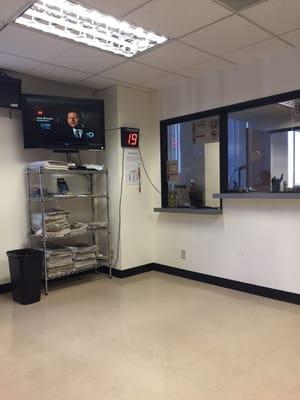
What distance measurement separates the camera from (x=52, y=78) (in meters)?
4.25

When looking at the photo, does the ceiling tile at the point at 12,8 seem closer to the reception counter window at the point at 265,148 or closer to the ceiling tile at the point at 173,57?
the ceiling tile at the point at 173,57

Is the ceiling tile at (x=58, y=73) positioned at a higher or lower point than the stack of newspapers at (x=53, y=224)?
higher

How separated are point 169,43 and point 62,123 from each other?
1.72 m

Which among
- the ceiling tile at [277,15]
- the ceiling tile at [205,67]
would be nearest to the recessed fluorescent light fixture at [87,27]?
the ceiling tile at [205,67]

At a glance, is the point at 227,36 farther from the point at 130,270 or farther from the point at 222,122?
the point at 130,270

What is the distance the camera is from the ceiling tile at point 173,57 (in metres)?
3.32

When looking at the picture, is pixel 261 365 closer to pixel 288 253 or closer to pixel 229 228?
pixel 288 253

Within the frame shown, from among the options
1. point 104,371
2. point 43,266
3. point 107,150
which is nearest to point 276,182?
point 107,150

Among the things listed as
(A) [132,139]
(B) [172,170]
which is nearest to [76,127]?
(A) [132,139]

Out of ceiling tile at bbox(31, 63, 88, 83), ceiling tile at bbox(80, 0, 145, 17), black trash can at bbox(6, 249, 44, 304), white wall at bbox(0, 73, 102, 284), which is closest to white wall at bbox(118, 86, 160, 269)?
ceiling tile at bbox(31, 63, 88, 83)

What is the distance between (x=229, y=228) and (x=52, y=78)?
2.82m

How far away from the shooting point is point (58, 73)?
404 centimetres

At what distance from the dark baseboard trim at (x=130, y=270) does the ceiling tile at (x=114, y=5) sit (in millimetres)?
3171

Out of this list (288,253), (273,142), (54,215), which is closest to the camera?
(288,253)
